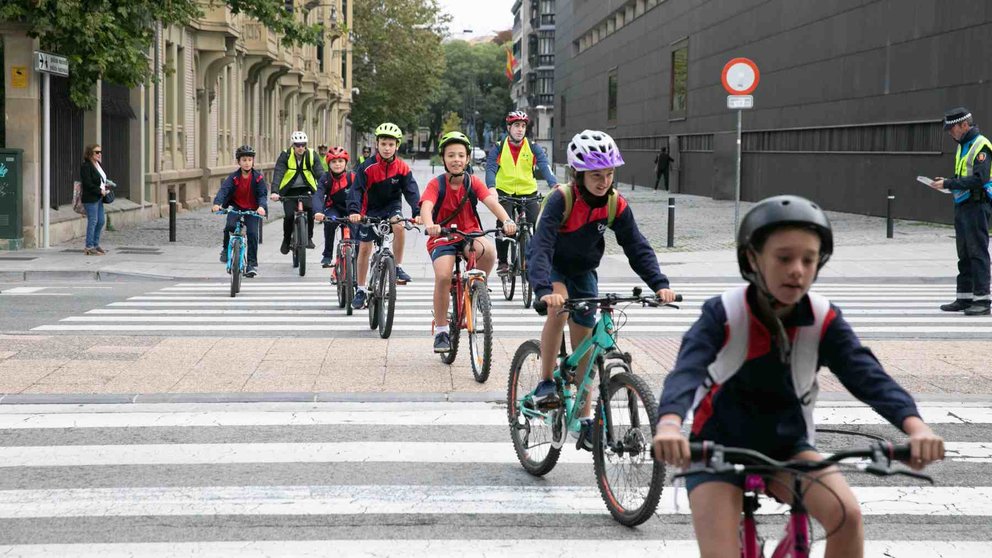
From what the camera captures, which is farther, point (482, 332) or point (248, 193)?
point (248, 193)

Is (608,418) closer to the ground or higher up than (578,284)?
closer to the ground

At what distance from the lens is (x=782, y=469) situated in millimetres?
3346

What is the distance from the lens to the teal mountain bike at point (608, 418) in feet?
18.0

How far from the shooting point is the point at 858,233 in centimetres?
2616

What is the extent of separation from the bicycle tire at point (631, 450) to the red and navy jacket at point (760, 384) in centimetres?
153

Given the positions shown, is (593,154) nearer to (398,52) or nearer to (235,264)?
(235,264)

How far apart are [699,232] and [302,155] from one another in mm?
12029

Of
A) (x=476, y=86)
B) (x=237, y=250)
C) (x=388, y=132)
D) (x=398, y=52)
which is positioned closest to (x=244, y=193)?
(x=237, y=250)

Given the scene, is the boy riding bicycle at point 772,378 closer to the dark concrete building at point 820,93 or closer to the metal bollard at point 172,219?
the metal bollard at point 172,219

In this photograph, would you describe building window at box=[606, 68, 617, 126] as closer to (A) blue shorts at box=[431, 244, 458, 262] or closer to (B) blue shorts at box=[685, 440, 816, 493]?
(A) blue shorts at box=[431, 244, 458, 262]

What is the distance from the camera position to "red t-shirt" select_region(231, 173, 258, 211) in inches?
656

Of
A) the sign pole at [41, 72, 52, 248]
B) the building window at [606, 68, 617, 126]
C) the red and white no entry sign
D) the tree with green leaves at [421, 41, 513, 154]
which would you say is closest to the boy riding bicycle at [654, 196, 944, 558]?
the red and white no entry sign

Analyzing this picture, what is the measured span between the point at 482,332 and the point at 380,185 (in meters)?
3.68

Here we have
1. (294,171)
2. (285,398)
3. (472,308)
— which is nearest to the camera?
(285,398)
